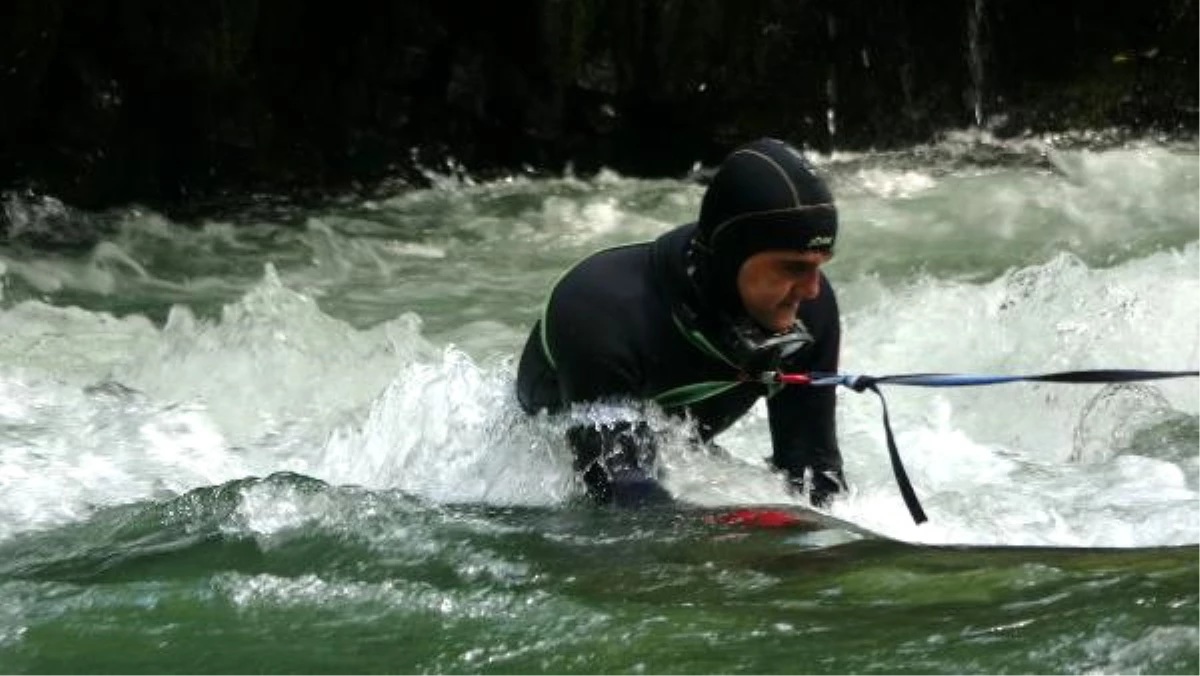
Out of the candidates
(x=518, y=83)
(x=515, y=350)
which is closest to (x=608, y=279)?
(x=515, y=350)

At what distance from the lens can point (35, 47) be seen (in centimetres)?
955

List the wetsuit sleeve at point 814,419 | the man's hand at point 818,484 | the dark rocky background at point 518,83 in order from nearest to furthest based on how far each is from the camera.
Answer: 1. the wetsuit sleeve at point 814,419
2. the man's hand at point 818,484
3. the dark rocky background at point 518,83

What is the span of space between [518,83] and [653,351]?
8059 mm

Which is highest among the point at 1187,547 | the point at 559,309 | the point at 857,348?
the point at 559,309

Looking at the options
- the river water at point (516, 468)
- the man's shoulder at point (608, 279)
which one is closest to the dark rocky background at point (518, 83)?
the river water at point (516, 468)

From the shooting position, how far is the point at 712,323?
3.68 metres

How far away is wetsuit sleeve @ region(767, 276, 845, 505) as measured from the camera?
3.88 m

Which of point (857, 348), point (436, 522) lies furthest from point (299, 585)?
point (857, 348)

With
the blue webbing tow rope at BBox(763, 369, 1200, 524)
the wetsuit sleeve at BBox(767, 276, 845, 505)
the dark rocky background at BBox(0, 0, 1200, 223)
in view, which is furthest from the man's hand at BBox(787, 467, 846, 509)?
the dark rocky background at BBox(0, 0, 1200, 223)

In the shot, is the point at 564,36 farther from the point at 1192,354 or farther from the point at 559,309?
the point at 559,309

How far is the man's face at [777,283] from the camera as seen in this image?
3480mm

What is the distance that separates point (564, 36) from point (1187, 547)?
27.2ft

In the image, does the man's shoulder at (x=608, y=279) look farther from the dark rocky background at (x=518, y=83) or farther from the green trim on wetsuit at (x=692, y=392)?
the dark rocky background at (x=518, y=83)

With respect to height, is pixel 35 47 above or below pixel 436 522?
above
